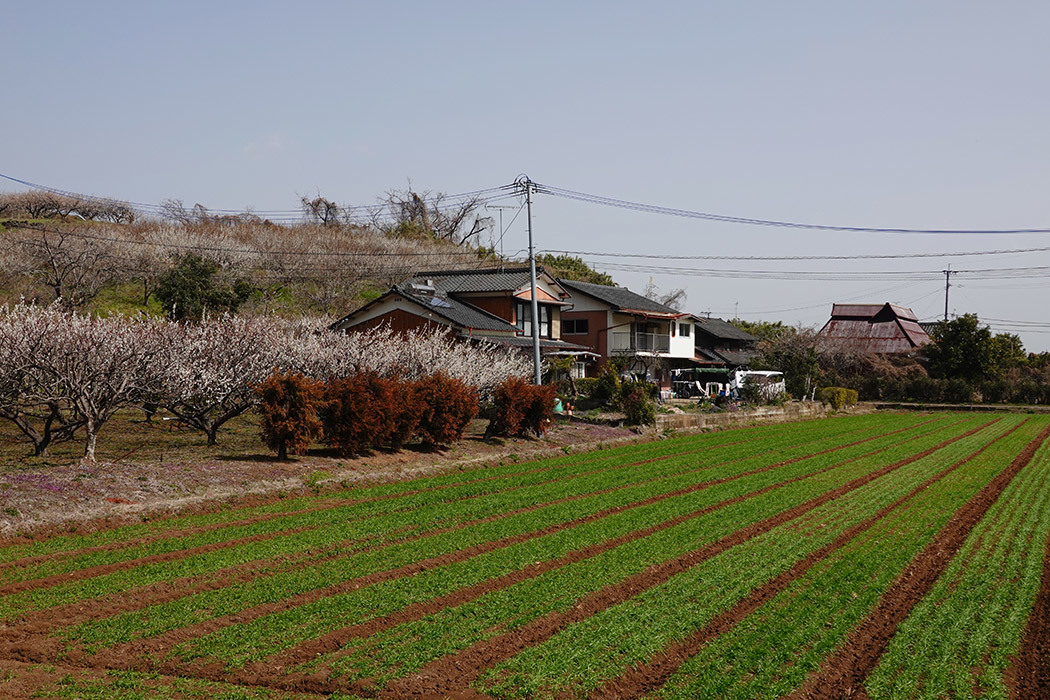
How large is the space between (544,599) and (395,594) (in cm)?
170

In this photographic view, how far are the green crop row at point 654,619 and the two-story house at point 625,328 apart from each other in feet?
124

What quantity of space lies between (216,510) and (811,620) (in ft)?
33.5

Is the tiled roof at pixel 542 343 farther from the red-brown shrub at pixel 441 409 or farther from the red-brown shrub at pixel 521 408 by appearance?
the red-brown shrub at pixel 441 409

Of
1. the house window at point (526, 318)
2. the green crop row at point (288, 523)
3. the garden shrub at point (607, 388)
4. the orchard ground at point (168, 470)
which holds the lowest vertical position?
the green crop row at point (288, 523)

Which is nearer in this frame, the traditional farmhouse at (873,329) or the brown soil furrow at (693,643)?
the brown soil furrow at (693,643)

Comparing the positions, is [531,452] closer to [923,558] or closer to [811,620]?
[923,558]

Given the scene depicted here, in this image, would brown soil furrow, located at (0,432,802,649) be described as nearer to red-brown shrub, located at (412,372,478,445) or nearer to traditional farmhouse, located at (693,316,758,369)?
red-brown shrub, located at (412,372,478,445)

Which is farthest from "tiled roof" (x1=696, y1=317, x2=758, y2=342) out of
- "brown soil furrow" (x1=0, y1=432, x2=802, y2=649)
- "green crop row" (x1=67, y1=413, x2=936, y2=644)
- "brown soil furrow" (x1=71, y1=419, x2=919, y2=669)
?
"brown soil furrow" (x1=0, y1=432, x2=802, y2=649)

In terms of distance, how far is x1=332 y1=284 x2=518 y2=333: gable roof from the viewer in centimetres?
3694

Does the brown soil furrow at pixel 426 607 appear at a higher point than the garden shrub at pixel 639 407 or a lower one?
lower

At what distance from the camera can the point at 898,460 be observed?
23547mm

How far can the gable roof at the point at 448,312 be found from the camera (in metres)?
36.9

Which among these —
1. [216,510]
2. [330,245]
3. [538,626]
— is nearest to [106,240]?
[330,245]

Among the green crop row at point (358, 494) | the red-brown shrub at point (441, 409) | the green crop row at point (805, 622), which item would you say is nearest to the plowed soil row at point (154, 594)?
the green crop row at point (358, 494)
